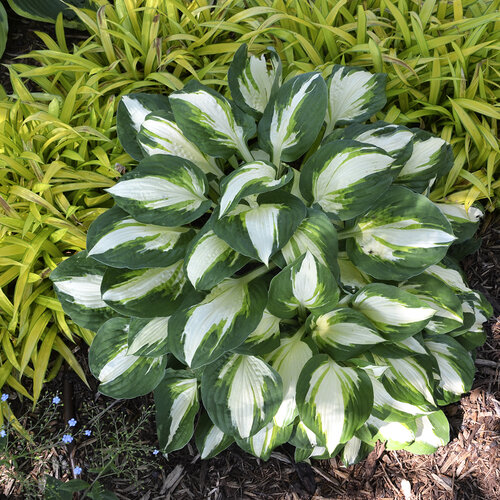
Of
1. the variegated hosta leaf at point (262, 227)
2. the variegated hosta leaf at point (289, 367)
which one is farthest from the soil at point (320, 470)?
the variegated hosta leaf at point (262, 227)

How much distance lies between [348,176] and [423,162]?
1.06 feet

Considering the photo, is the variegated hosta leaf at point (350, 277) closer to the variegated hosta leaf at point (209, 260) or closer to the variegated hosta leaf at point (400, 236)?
the variegated hosta leaf at point (400, 236)

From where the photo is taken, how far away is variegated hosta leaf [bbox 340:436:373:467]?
1.54 m

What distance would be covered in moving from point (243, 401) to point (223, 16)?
1.31m

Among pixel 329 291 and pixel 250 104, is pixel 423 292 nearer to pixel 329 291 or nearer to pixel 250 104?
pixel 329 291

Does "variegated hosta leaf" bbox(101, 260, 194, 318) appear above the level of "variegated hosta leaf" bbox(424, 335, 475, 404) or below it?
above

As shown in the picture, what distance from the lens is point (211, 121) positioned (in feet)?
4.39

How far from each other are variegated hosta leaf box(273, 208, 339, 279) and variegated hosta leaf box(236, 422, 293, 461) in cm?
47

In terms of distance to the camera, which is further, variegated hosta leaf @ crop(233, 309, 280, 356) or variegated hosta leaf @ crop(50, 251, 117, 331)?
variegated hosta leaf @ crop(50, 251, 117, 331)

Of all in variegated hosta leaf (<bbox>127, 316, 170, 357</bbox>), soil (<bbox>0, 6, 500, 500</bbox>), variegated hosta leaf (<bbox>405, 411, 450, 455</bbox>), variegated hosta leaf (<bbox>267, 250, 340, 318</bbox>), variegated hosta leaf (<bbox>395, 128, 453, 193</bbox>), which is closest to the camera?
variegated hosta leaf (<bbox>267, 250, 340, 318</bbox>)

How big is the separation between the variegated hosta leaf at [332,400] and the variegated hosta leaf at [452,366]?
0.36 m

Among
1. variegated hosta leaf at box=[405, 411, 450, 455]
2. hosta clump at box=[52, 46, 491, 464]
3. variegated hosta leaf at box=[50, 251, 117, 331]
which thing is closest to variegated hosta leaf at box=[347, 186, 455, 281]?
hosta clump at box=[52, 46, 491, 464]

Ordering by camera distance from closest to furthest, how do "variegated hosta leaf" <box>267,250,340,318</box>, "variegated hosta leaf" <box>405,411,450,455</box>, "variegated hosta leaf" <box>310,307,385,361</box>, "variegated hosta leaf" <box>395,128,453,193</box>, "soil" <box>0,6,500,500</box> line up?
"variegated hosta leaf" <box>267,250,340,318</box>
"variegated hosta leaf" <box>310,307,385,361</box>
"variegated hosta leaf" <box>395,128,453,193</box>
"variegated hosta leaf" <box>405,411,450,455</box>
"soil" <box>0,6,500,500</box>

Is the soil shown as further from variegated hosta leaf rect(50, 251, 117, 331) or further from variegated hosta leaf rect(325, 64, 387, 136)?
variegated hosta leaf rect(325, 64, 387, 136)
